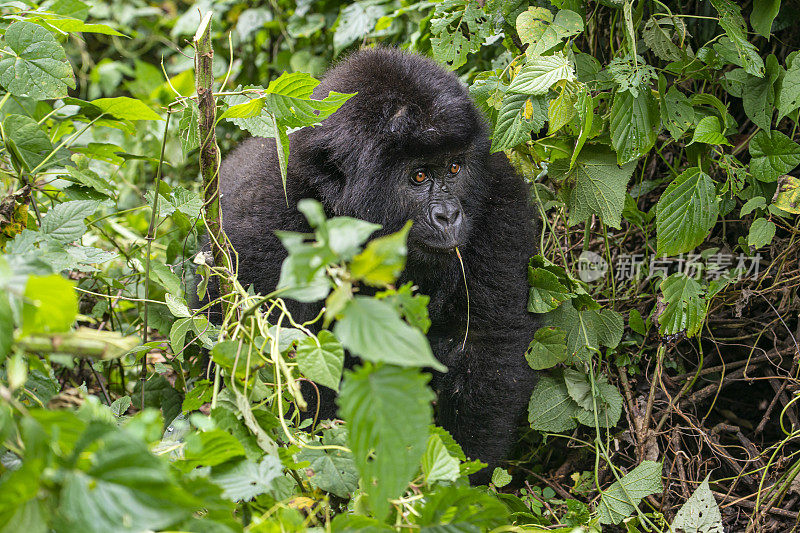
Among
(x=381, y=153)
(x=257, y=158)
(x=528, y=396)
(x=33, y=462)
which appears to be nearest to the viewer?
(x=33, y=462)

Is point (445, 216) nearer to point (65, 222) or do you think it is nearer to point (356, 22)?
point (65, 222)

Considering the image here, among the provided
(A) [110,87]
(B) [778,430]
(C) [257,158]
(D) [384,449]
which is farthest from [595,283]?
(A) [110,87]

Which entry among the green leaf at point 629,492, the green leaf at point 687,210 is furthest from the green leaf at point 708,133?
the green leaf at point 629,492

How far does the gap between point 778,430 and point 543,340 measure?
1.03 meters

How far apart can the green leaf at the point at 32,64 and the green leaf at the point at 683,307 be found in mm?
2297

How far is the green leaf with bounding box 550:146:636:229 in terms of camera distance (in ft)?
8.87

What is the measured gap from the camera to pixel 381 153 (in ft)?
8.88

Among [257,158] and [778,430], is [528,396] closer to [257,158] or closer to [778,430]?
[778,430]

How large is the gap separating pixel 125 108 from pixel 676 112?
207 cm

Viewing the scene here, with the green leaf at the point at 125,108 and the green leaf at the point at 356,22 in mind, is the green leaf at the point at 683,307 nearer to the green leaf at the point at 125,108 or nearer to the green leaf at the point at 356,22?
the green leaf at the point at 125,108

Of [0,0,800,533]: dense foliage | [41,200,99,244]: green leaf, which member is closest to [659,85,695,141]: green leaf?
[0,0,800,533]: dense foliage

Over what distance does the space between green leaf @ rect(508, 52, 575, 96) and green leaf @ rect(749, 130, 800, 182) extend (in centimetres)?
80

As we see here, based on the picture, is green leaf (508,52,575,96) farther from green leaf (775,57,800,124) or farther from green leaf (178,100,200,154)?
green leaf (178,100,200,154)

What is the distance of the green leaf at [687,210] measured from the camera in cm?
257
